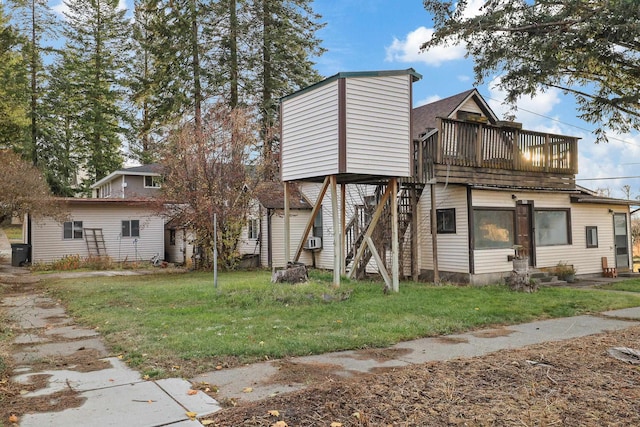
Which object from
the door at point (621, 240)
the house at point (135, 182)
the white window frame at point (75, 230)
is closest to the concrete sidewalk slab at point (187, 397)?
the door at point (621, 240)

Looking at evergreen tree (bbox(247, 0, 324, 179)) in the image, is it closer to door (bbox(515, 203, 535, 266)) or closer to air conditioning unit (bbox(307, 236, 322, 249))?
air conditioning unit (bbox(307, 236, 322, 249))

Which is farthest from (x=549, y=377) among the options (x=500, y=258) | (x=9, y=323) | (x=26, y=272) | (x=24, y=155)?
(x=24, y=155)

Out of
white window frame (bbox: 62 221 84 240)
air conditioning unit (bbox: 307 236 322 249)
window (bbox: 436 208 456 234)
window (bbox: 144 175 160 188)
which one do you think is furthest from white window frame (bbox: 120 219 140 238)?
window (bbox: 436 208 456 234)

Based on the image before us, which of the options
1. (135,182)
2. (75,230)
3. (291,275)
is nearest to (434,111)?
(291,275)

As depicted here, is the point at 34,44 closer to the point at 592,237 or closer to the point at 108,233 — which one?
the point at 108,233

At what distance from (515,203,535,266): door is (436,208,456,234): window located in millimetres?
2056

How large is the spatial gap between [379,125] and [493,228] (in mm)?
4965

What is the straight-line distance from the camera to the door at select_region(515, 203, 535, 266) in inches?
540

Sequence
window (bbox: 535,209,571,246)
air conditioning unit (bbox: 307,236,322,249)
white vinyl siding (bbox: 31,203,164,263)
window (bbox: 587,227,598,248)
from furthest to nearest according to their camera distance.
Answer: white vinyl siding (bbox: 31,203,164,263), air conditioning unit (bbox: 307,236,322,249), window (bbox: 587,227,598,248), window (bbox: 535,209,571,246)

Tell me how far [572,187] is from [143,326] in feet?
42.9

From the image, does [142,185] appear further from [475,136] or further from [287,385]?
[287,385]

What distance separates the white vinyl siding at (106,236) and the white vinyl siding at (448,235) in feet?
38.5

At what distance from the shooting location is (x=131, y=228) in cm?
2273

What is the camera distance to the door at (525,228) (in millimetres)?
13711
